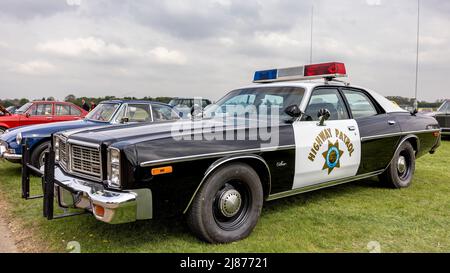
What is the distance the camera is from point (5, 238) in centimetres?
368

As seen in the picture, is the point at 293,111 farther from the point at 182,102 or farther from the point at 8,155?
the point at 182,102

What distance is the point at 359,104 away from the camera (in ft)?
16.7

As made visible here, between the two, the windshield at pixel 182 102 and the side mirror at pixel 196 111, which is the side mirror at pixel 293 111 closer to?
the side mirror at pixel 196 111

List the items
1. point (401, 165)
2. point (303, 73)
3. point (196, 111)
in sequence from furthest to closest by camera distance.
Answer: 1. point (401, 165)
2. point (196, 111)
3. point (303, 73)

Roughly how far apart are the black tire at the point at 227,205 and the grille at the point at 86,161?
0.89 meters

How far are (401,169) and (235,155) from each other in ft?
11.4

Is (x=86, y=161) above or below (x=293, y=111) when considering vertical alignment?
below

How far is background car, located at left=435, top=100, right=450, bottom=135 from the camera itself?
42.4 ft

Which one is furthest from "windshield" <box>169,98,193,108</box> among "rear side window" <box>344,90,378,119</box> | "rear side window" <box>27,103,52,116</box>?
"rear side window" <box>344,90,378,119</box>

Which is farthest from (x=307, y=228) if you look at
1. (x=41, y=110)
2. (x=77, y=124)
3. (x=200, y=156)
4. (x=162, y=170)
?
(x=41, y=110)

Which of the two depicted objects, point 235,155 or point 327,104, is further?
point 327,104
